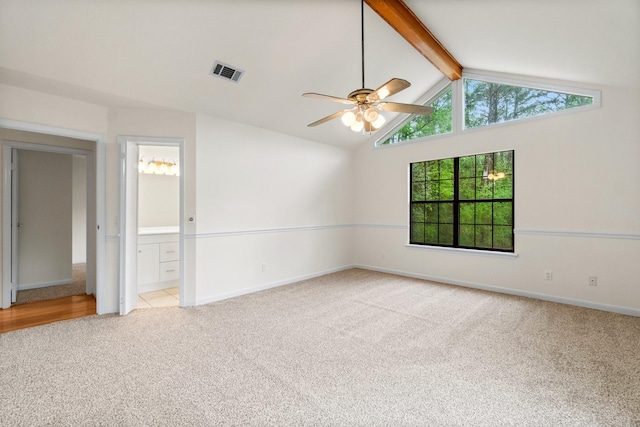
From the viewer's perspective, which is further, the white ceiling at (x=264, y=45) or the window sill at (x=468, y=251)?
the window sill at (x=468, y=251)

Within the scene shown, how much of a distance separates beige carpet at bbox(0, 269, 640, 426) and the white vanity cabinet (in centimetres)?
96

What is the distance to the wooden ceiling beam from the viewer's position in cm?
298

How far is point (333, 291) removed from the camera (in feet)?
14.8

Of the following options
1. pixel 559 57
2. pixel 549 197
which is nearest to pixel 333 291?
pixel 549 197

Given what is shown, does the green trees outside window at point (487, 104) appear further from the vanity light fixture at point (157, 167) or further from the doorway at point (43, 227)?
the doorway at point (43, 227)

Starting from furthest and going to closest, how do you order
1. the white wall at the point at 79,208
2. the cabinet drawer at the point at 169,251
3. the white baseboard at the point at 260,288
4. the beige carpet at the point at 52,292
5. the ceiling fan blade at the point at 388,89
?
the white wall at the point at 79,208 < the cabinet drawer at the point at 169,251 < the beige carpet at the point at 52,292 < the white baseboard at the point at 260,288 < the ceiling fan blade at the point at 388,89

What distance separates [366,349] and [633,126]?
3.86m

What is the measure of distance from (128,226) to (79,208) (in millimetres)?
4059

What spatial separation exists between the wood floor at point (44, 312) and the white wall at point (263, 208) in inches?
55.9

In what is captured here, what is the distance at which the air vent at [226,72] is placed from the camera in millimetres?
3218

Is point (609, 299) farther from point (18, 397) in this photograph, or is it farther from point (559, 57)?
point (18, 397)

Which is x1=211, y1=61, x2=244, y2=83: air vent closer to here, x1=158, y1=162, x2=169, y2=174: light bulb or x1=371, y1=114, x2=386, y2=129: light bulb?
x1=371, y1=114, x2=386, y2=129: light bulb

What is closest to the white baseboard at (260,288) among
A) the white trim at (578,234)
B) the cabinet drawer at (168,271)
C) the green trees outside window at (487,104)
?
the cabinet drawer at (168,271)

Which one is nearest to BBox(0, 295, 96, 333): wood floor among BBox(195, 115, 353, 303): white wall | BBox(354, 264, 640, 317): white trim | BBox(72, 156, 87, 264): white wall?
BBox(195, 115, 353, 303): white wall
